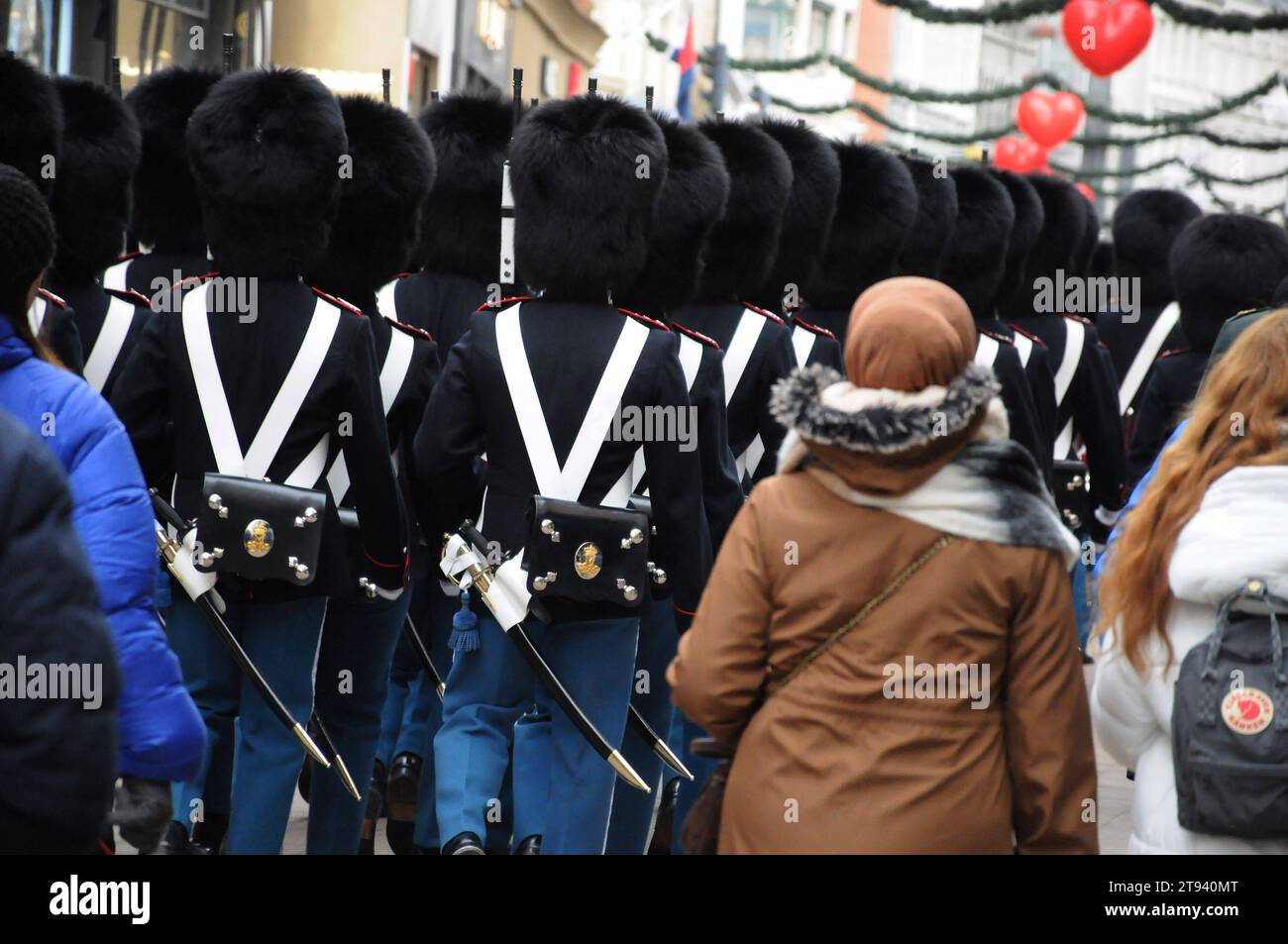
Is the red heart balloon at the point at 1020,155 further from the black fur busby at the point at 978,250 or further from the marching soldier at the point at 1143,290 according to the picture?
the black fur busby at the point at 978,250

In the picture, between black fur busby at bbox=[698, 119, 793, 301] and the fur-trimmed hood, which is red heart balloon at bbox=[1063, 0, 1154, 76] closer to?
black fur busby at bbox=[698, 119, 793, 301]

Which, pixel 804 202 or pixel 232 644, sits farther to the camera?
pixel 804 202

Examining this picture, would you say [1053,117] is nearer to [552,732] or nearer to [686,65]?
[686,65]

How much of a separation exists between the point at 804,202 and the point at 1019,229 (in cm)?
201

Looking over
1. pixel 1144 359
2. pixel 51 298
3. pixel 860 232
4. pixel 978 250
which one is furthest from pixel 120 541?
pixel 1144 359

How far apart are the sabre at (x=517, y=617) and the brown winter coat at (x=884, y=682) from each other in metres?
1.55

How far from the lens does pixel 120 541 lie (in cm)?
324

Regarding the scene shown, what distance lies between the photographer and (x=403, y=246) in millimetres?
6031

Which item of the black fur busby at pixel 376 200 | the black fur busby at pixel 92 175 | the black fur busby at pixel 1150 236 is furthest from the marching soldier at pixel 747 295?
the black fur busby at pixel 1150 236

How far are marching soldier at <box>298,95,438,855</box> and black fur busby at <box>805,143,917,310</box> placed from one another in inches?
87.7

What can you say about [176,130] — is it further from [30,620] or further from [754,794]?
[30,620]

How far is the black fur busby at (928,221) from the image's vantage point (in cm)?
854

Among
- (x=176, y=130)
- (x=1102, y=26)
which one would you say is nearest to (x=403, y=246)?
(x=176, y=130)
